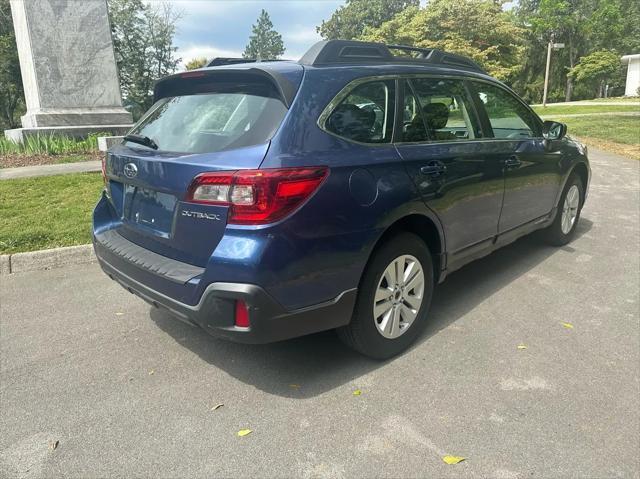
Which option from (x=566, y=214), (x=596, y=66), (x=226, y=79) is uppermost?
(x=596, y=66)

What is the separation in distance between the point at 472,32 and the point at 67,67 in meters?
29.6

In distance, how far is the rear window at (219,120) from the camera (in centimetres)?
258

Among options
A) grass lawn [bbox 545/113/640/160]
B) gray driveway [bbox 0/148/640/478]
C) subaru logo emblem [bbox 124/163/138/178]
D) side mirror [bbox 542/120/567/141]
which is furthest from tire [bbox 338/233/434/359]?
grass lawn [bbox 545/113/640/160]

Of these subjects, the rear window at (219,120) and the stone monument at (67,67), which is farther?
the stone monument at (67,67)

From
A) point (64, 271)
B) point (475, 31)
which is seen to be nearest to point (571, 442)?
point (64, 271)

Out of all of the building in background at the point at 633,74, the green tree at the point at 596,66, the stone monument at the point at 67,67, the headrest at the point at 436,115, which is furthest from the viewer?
the green tree at the point at 596,66

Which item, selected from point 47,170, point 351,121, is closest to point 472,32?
point 47,170

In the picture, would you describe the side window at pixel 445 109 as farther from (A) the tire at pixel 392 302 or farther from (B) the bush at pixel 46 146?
(B) the bush at pixel 46 146

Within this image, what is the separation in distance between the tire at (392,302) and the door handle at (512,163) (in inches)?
48.0

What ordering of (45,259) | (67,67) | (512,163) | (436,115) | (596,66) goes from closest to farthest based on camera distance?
(436,115) → (512,163) → (45,259) → (67,67) → (596,66)

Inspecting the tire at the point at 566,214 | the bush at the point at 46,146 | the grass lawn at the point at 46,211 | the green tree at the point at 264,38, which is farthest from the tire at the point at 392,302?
the green tree at the point at 264,38

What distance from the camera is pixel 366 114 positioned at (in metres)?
2.92

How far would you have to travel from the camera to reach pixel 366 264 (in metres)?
2.86

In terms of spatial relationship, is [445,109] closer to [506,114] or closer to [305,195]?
[506,114]
